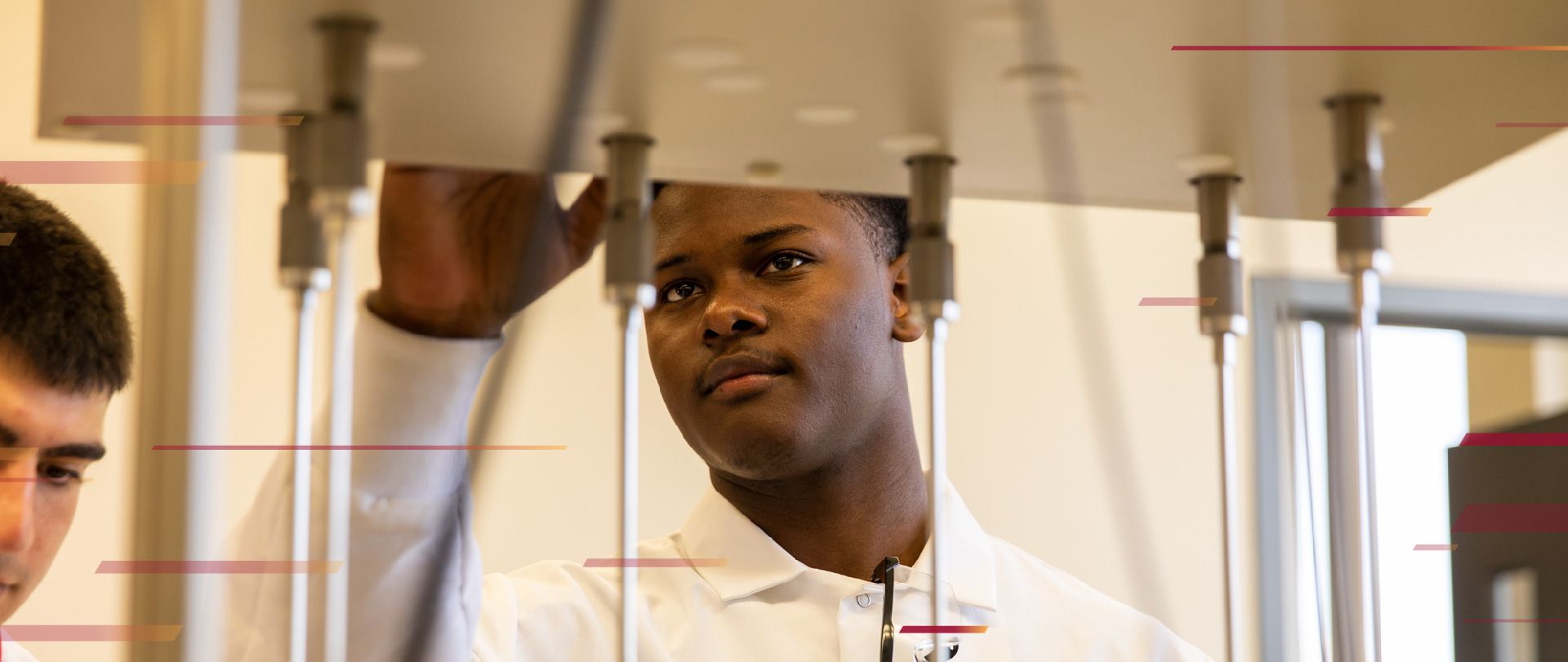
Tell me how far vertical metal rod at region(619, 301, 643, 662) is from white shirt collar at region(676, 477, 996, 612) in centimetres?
44

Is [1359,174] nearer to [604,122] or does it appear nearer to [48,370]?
[604,122]

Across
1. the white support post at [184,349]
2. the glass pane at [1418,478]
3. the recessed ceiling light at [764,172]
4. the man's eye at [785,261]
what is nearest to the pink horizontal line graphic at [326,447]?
the white support post at [184,349]

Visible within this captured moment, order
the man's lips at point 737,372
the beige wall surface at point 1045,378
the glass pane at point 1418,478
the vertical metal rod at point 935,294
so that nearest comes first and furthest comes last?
1. the vertical metal rod at point 935,294
2. the beige wall surface at point 1045,378
3. the man's lips at point 737,372
4. the glass pane at point 1418,478

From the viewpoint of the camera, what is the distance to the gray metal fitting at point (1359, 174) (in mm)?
387

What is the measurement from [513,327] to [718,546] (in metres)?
0.46

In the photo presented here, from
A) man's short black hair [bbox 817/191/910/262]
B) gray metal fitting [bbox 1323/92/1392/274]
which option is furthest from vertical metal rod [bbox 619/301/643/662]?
man's short black hair [bbox 817/191/910/262]

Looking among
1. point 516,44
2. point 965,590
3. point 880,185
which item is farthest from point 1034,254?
point 516,44

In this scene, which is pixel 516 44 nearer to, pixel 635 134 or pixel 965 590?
pixel 635 134

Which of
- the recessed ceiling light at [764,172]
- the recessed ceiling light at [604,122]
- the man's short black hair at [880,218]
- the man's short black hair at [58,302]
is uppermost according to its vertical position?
the man's short black hair at [880,218]

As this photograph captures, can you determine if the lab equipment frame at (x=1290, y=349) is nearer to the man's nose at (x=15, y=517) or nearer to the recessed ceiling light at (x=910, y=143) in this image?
the recessed ceiling light at (x=910, y=143)

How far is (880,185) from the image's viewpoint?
443mm

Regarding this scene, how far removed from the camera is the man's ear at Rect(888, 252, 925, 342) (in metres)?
0.83

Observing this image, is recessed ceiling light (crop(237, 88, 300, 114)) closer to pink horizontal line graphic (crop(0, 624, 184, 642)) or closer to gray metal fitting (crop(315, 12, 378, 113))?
gray metal fitting (crop(315, 12, 378, 113))

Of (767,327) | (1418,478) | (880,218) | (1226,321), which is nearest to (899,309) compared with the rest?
(880,218)
